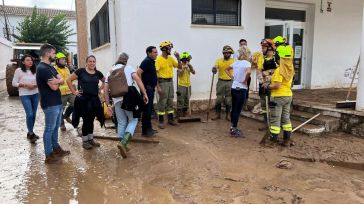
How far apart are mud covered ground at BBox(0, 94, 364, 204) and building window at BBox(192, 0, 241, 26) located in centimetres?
377

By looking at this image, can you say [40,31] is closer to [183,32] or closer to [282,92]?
[183,32]

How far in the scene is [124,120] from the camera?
16.9 ft

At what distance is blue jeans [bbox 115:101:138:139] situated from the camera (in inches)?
198

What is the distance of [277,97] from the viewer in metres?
5.39

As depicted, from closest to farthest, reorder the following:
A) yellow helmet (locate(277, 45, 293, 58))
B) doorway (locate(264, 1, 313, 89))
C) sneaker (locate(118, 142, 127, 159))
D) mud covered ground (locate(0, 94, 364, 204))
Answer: mud covered ground (locate(0, 94, 364, 204)) → sneaker (locate(118, 142, 127, 159)) → yellow helmet (locate(277, 45, 293, 58)) → doorway (locate(264, 1, 313, 89))

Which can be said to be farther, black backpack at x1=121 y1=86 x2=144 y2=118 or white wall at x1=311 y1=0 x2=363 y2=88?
white wall at x1=311 y1=0 x2=363 y2=88

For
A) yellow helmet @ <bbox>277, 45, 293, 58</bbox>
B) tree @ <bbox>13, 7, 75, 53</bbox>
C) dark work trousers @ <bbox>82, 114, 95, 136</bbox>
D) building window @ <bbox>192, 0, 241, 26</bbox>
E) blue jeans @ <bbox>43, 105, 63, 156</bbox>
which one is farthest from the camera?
tree @ <bbox>13, 7, 75, 53</bbox>

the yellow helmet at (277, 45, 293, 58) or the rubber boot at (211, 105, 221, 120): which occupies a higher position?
the yellow helmet at (277, 45, 293, 58)

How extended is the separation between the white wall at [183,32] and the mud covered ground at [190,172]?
2748mm

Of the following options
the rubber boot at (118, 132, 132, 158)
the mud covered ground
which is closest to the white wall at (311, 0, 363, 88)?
the mud covered ground

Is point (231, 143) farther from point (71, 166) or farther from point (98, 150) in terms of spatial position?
point (71, 166)

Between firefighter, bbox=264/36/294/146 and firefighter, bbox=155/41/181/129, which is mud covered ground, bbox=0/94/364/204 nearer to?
firefighter, bbox=264/36/294/146

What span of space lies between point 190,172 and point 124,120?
1.47 meters

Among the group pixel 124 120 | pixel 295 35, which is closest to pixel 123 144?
pixel 124 120
